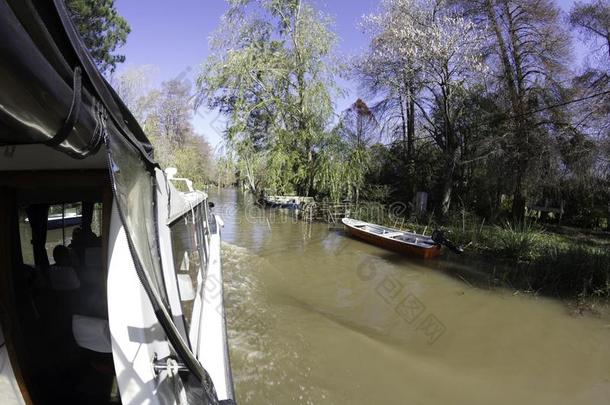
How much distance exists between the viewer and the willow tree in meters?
18.9

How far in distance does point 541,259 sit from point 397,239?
13.2ft

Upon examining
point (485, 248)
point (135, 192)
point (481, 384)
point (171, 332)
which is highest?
point (135, 192)

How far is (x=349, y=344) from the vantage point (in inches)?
244

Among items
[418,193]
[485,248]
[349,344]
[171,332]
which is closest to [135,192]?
[171,332]

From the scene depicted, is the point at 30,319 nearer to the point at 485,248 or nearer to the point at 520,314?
the point at 520,314

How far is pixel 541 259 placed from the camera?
9.48m

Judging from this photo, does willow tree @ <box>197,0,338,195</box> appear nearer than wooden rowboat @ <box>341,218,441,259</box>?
No

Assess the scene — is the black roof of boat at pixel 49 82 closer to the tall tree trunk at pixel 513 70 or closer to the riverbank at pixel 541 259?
the riverbank at pixel 541 259

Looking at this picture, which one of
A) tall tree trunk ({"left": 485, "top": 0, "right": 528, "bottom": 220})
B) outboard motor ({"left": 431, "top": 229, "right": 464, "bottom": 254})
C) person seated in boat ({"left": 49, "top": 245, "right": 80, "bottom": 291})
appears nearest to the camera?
person seated in boat ({"left": 49, "top": 245, "right": 80, "bottom": 291})

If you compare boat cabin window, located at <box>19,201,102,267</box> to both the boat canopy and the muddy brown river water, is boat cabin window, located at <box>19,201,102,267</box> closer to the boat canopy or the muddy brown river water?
the boat canopy

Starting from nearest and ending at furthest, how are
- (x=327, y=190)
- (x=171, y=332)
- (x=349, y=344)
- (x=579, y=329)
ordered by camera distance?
(x=171, y=332), (x=349, y=344), (x=579, y=329), (x=327, y=190)

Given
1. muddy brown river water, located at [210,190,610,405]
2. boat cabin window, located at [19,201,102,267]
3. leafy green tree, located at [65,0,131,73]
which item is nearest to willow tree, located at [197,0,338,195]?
leafy green tree, located at [65,0,131,73]

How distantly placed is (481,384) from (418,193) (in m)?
13.0

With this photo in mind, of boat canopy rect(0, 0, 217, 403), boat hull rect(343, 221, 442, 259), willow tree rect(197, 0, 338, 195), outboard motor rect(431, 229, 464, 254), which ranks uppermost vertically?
willow tree rect(197, 0, 338, 195)
